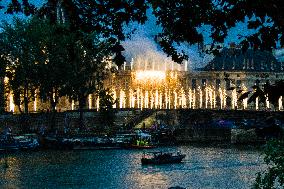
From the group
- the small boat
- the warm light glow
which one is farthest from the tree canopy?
the warm light glow

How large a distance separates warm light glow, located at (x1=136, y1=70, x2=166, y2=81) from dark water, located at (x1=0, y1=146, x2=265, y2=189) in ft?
156

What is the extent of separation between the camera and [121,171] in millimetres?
52906

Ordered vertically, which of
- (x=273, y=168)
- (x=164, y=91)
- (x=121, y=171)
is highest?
(x=164, y=91)

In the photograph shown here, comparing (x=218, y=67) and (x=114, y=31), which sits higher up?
(x=218, y=67)

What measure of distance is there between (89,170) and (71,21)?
4502 centimetres

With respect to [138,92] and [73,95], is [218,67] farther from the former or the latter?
[73,95]

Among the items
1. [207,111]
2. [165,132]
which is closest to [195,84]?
[207,111]

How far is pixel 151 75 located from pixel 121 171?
→ 66545 millimetres

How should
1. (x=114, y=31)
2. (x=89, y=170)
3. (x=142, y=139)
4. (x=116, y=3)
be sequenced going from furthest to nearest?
(x=142, y=139)
(x=89, y=170)
(x=114, y=31)
(x=116, y=3)

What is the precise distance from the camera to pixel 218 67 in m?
120

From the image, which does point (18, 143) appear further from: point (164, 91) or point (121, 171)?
point (164, 91)

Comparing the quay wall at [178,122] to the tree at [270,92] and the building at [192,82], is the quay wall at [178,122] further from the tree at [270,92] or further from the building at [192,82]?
the tree at [270,92]

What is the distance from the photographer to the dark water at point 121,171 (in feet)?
151

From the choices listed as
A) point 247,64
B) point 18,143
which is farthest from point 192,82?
point 18,143
